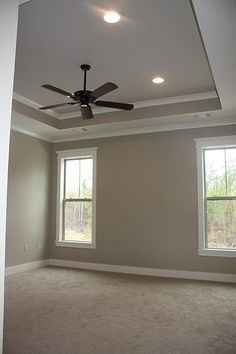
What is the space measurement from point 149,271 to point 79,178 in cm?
246

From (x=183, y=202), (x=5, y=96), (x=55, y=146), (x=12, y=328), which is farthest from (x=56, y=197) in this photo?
(x=5, y=96)

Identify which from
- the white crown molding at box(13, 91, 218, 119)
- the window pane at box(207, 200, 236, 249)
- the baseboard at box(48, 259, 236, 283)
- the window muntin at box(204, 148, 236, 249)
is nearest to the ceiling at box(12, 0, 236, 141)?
the white crown molding at box(13, 91, 218, 119)

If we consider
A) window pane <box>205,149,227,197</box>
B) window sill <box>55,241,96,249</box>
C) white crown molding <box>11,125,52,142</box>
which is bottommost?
window sill <box>55,241,96,249</box>

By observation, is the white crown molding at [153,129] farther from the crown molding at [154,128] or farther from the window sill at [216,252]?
the window sill at [216,252]

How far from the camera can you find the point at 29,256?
20.1 ft

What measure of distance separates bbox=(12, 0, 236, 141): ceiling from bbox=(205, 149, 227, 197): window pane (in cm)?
59

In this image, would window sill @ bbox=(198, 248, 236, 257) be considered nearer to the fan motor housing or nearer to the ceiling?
the ceiling

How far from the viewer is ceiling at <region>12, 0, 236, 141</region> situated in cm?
290

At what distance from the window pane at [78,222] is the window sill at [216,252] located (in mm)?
2314

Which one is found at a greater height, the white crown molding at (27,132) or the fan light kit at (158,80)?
the fan light kit at (158,80)

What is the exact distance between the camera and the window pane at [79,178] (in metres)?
6.58

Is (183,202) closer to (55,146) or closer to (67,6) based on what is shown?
(55,146)

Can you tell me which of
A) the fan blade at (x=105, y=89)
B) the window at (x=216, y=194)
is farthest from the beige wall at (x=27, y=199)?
the window at (x=216, y=194)

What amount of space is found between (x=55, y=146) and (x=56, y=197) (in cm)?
115
